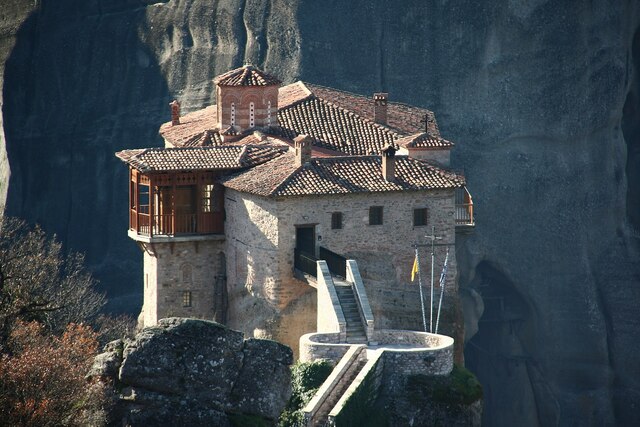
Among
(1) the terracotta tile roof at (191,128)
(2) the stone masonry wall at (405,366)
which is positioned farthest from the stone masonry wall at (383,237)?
(1) the terracotta tile roof at (191,128)

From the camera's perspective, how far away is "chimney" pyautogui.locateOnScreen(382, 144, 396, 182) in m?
66.6

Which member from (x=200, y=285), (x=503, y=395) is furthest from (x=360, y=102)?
(x=503, y=395)

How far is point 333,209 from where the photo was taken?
6575 cm

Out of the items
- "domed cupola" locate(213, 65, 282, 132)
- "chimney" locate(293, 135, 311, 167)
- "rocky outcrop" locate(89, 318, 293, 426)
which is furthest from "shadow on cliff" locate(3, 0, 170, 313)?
"rocky outcrop" locate(89, 318, 293, 426)

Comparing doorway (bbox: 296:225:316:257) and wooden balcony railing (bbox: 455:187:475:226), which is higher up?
wooden balcony railing (bbox: 455:187:475:226)

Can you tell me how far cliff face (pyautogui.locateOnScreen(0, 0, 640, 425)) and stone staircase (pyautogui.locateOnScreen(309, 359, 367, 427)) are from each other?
1083 inches

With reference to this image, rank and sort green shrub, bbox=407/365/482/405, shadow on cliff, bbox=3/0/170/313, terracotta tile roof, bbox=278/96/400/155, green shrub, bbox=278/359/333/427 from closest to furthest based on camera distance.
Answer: green shrub, bbox=278/359/333/427
green shrub, bbox=407/365/482/405
terracotta tile roof, bbox=278/96/400/155
shadow on cliff, bbox=3/0/170/313

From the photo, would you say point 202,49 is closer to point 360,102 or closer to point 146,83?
point 146,83

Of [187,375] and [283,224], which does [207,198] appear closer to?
[283,224]

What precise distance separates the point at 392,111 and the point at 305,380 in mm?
21188

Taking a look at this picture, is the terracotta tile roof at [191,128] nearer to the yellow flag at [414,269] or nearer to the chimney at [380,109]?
the chimney at [380,109]

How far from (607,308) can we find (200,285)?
25357 millimetres

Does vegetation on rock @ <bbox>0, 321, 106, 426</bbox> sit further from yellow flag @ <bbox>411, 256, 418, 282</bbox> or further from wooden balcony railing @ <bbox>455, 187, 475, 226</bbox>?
wooden balcony railing @ <bbox>455, 187, 475, 226</bbox>

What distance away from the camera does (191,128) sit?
7719 centimetres
